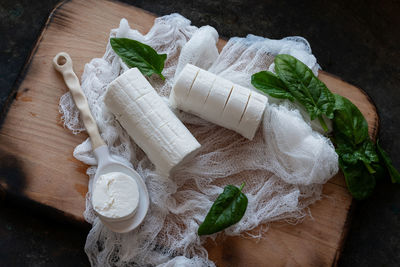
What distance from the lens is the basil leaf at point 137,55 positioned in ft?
6.06

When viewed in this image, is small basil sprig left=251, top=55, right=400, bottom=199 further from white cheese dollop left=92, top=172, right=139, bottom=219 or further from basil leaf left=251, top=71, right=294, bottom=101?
white cheese dollop left=92, top=172, right=139, bottom=219

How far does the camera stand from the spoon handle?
1.79 m

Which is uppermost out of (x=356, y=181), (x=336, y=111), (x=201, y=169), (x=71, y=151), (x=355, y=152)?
(x=336, y=111)

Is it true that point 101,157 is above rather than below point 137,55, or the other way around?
below

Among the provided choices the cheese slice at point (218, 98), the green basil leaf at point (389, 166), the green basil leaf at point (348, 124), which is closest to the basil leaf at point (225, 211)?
the cheese slice at point (218, 98)

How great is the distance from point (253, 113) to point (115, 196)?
27.6 inches

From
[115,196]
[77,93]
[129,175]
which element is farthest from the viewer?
[77,93]

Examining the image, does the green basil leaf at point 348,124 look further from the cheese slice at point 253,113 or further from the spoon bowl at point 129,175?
the spoon bowl at point 129,175

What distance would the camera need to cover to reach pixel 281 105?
1.81 meters

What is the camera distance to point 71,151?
1819 mm

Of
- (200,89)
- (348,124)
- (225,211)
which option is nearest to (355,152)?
(348,124)

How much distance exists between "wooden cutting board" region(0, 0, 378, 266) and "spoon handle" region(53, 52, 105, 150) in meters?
0.04

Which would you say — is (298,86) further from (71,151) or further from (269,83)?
(71,151)

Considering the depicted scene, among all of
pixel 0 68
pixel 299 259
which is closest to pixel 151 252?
pixel 299 259
